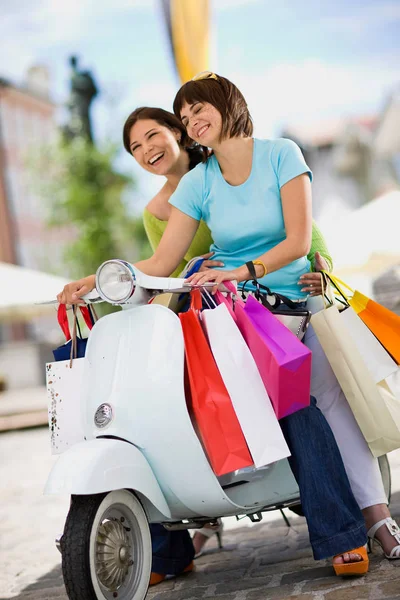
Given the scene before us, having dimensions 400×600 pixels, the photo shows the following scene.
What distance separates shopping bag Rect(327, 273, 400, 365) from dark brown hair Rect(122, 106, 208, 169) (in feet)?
3.17

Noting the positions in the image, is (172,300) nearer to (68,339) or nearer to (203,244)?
(68,339)

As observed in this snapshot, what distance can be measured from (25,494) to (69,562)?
4400mm

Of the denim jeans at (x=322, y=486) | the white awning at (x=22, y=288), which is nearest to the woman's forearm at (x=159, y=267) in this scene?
the denim jeans at (x=322, y=486)

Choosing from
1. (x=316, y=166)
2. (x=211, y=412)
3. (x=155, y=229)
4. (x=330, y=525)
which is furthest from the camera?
(x=316, y=166)

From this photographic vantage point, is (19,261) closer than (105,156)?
No

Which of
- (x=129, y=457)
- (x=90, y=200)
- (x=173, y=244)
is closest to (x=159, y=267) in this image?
(x=173, y=244)

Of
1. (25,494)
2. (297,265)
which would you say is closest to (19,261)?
(25,494)

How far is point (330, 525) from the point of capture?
111 inches

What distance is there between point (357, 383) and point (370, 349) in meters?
0.12

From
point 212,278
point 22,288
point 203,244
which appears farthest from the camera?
point 22,288

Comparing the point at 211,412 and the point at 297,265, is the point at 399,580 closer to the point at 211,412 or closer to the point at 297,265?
the point at 211,412

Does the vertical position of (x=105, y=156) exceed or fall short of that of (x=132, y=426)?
it exceeds it

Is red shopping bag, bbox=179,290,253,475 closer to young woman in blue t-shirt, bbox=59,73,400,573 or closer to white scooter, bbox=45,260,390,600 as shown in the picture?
white scooter, bbox=45,260,390,600

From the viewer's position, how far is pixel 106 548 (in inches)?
101
